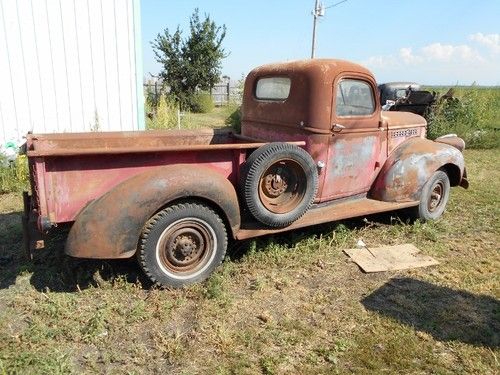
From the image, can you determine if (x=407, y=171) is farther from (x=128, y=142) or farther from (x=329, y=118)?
(x=128, y=142)

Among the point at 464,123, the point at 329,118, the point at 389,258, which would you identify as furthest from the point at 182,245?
the point at 464,123

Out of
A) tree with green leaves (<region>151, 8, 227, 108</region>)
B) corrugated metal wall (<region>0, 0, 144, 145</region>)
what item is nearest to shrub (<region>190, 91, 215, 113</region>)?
tree with green leaves (<region>151, 8, 227, 108</region>)

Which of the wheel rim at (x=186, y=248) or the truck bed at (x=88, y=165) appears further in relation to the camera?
the wheel rim at (x=186, y=248)

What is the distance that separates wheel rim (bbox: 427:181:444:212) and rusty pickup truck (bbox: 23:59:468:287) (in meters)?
0.02

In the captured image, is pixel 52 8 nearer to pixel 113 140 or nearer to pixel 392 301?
pixel 113 140

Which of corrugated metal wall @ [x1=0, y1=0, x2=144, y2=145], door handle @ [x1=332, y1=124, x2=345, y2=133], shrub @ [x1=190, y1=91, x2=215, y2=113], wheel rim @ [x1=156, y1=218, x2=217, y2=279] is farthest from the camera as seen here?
shrub @ [x1=190, y1=91, x2=215, y2=113]

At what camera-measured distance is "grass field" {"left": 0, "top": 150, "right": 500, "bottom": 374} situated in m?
2.83

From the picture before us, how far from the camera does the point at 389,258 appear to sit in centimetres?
443

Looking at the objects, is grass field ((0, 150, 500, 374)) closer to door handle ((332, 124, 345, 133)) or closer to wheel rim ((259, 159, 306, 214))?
wheel rim ((259, 159, 306, 214))

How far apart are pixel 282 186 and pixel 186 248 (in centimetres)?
115

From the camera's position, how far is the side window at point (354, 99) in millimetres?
4434

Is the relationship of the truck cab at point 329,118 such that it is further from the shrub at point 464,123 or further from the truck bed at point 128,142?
the shrub at point 464,123

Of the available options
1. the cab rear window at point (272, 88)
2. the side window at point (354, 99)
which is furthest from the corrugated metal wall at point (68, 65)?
the side window at point (354, 99)

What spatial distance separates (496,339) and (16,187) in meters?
6.58
